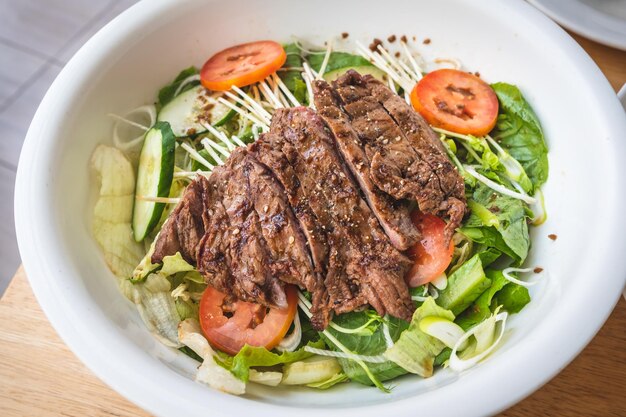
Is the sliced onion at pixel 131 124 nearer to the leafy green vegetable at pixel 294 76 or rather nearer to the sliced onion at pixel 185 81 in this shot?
the sliced onion at pixel 185 81

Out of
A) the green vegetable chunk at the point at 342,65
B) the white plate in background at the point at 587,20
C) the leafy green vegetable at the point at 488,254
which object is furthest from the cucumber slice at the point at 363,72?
the leafy green vegetable at the point at 488,254

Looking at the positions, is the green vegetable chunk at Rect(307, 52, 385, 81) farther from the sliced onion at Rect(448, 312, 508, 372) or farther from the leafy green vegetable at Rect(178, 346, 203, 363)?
the leafy green vegetable at Rect(178, 346, 203, 363)

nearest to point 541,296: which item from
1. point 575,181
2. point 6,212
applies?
point 575,181

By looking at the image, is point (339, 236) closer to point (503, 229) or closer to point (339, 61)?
point (503, 229)

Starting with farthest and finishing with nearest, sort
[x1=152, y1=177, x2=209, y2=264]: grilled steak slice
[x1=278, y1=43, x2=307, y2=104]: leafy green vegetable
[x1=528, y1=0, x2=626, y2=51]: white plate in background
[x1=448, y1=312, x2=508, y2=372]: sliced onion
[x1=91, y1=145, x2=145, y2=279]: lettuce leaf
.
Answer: [x1=528, y1=0, x2=626, y2=51]: white plate in background, [x1=278, y1=43, x2=307, y2=104]: leafy green vegetable, [x1=91, y1=145, x2=145, y2=279]: lettuce leaf, [x1=152, y1=177, x2=209, y2=264]: grilled steak slice, [x1=448, y1=312, x2=508, y2=372]: sliced onion

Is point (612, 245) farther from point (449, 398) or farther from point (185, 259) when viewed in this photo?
point (185, 259)

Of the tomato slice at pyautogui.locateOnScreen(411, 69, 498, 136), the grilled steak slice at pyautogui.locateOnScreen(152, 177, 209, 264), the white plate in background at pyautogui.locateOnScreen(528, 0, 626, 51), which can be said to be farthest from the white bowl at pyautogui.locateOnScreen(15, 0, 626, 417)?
the white plate in background at pyautogui.locateOnScreen(528, 0, 626, 51)
